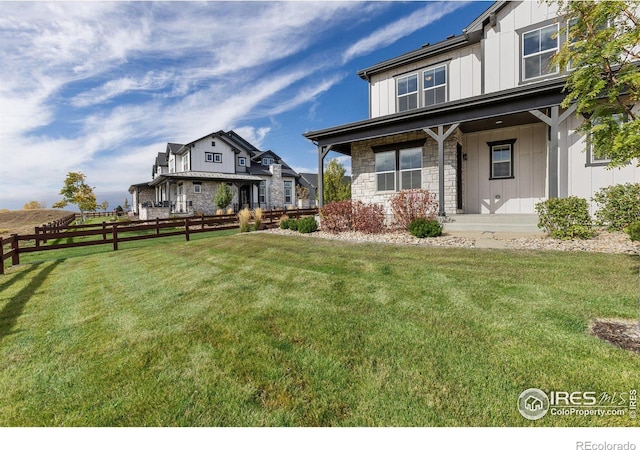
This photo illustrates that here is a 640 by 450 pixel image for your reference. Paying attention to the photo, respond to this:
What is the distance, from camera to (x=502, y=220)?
8.85 meters

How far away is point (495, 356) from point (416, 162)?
10119 mm

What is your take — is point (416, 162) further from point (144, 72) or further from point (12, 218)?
point (12, 218)

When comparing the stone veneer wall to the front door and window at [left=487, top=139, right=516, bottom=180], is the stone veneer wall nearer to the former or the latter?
window at [left=487, top=139, right=516, bottom=180]

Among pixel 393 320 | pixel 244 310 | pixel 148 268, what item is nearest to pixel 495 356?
pixel 393 320

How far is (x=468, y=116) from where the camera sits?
9.34 m

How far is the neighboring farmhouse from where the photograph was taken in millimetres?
8703

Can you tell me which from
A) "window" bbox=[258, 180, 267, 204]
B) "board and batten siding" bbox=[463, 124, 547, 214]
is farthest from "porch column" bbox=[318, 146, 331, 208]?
"window" bbox=[258, 180, 267, 204]

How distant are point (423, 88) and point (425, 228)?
7.53 meters

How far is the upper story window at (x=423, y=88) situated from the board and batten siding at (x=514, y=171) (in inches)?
88.3

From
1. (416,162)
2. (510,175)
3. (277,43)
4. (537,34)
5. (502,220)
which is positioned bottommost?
(502,220)

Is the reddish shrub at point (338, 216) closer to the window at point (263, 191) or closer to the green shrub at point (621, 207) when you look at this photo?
the green shrub at point (621, 207)

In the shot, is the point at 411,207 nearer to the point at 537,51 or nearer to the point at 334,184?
the point at 537,51

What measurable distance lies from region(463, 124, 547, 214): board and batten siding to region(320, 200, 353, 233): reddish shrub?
521 cm

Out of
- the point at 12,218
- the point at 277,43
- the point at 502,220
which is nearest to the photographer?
the point at 277,43
